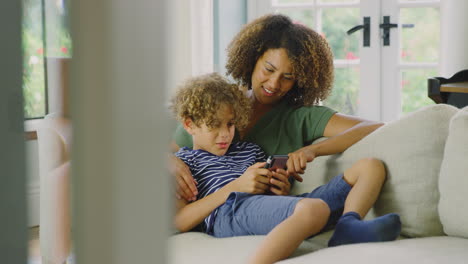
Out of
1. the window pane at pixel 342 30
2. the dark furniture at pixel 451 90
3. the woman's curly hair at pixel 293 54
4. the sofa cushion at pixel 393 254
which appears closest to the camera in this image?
the sofa cushion at pixel 393 254

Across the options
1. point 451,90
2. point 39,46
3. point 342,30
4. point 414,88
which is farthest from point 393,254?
point 342,30

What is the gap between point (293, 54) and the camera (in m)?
2.32

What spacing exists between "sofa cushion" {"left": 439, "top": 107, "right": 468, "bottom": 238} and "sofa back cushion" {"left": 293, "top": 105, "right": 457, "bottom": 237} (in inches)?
2.9

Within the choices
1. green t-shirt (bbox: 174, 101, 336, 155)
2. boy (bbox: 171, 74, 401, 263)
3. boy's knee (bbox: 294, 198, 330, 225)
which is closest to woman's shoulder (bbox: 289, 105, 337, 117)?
green t-shirt (bbox: 174, 101, 336, 155)

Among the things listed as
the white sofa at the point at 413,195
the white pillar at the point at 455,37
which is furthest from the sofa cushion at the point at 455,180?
the white pillar at the point at 455,37

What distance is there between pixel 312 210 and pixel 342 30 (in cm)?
287

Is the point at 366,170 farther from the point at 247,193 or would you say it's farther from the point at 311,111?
the point at 311,111

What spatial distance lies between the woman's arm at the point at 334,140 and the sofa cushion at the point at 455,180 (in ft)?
1.22

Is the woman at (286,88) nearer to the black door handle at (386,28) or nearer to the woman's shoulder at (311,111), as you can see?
the woman's shoulder at (311,111)

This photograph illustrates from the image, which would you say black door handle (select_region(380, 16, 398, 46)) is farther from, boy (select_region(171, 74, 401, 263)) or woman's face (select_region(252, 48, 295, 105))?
boy (select_region(171, 74, 401, 263))

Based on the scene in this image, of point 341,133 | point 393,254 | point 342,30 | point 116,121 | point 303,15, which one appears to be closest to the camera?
point 116,121

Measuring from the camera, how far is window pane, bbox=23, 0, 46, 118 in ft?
0.96

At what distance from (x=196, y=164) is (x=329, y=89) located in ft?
2.40

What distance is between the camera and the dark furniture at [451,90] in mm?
2828
